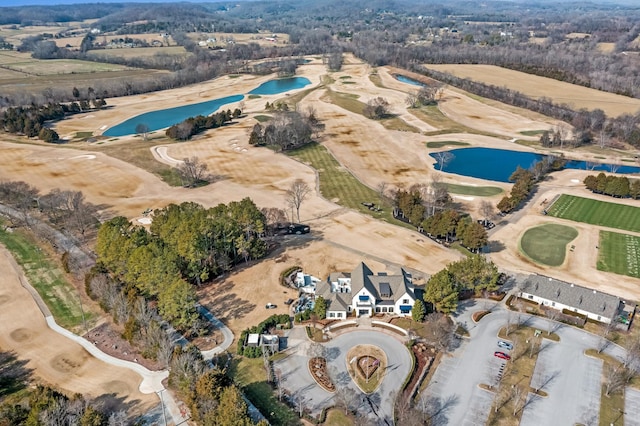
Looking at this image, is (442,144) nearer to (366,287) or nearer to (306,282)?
(306,282)

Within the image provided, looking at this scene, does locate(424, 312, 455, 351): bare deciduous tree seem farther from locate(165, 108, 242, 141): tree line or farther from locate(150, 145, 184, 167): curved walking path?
locate(165, 108, 242, 141): tree line

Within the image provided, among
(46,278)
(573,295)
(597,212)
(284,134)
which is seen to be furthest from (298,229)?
(597,212)

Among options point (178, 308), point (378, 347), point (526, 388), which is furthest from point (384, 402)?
point (178, 308)

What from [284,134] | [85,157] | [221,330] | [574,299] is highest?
[284,134]

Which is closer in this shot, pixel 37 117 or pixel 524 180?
pixel 524 180

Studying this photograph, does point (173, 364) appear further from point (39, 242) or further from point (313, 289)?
point (39, 242)

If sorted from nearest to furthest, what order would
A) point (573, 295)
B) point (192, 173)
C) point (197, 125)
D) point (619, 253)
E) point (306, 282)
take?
point (573, 295) < point (306, 282) < point (619, 253) < point (192, 173) < point (197, 125)

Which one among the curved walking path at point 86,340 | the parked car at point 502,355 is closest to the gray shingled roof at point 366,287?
the parked car at point 502,355
